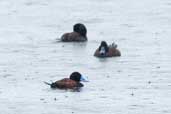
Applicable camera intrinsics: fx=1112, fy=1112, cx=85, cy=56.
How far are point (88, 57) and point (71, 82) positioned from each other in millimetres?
6453

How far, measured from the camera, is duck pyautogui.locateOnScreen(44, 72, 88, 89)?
27855 mm

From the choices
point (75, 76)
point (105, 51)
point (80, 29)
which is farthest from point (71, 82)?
point (80, 29)

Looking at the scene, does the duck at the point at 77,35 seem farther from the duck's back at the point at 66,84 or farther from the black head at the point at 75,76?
the duck's back at the point at 66,84

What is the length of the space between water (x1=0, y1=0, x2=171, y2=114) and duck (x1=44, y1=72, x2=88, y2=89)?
0.59 feet

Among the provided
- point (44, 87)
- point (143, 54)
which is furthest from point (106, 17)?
point (44, 87)

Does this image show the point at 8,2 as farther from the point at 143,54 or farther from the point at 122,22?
the point at 143,54

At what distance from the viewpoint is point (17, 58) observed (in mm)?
33875

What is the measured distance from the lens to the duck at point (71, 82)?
27.9 metres

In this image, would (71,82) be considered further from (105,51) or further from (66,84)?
(105,51)

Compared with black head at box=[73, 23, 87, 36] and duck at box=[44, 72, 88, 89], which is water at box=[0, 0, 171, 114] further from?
black head at box=[73, 23, 87, 36]

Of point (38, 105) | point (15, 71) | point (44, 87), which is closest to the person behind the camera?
point (38, 105)

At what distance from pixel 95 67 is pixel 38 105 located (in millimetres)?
6440

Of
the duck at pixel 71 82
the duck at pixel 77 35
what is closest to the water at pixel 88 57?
the duck at pixel 71 82

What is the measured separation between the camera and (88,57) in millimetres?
34594
